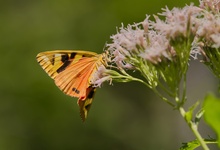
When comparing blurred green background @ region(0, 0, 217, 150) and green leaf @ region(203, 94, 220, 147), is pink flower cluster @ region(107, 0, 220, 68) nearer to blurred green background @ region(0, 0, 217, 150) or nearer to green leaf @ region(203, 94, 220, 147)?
green leaf @ region(203, 94, 220, 147)

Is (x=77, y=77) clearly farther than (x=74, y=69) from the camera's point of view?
No

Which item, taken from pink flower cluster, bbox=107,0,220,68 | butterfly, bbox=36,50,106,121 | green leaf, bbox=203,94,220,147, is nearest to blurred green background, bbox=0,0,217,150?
butterfly, bbox=36,50,106,121

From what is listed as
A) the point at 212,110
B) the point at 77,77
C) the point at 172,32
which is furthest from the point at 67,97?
the point at 212,110

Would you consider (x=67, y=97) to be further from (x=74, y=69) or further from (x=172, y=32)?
(x=172, y=32)

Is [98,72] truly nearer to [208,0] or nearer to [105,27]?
[208,0]

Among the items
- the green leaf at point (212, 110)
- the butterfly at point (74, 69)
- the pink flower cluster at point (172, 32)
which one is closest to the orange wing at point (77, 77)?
the butterfly at point (74, 69)

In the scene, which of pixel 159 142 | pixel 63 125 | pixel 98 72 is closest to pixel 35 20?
pixel 63 125

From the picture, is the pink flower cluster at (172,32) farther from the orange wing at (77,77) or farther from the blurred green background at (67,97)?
the blurred green background at (67,97)
